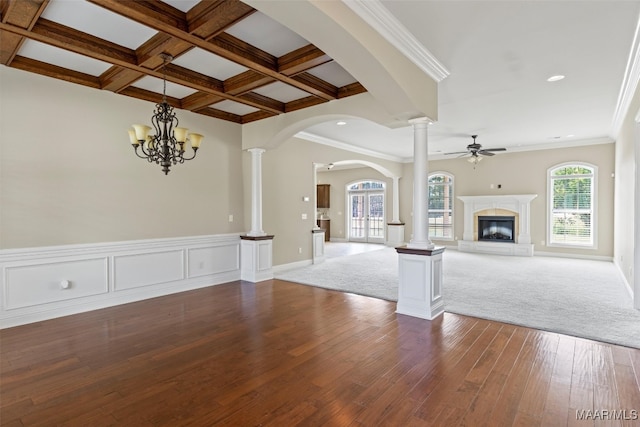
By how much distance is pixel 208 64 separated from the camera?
379 centimetres

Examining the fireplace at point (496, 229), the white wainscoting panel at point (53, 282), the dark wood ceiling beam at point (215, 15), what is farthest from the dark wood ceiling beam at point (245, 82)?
the fireplace at point (496, 229)

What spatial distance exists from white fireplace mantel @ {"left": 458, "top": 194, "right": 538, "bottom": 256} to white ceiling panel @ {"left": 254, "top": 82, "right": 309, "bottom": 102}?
23.1 feet

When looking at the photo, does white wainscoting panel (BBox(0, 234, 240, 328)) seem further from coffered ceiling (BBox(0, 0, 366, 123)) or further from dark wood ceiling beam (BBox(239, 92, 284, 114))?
dark wood ceiling beam (BBox(239, 92, 284, 114))

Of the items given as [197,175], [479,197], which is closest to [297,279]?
[197,175]

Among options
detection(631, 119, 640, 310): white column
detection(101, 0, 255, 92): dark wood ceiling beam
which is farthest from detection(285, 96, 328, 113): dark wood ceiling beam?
detection(631, 119, 640, 310): white column

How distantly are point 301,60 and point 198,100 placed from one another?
2197 mm

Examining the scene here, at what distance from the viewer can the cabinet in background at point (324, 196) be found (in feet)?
43.3

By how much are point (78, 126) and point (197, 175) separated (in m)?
1.73

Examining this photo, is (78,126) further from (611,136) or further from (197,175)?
(611,136)

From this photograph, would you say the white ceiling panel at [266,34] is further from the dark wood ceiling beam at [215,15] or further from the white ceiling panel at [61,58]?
the white ceiling panel at [61,58]

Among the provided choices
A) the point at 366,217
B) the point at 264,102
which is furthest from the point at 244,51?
the point at 366,217

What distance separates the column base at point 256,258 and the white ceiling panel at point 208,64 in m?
2.85

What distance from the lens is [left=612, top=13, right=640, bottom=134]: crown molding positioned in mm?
3316

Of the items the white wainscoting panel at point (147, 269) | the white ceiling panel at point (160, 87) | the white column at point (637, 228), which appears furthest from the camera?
the white wainscoting panel at point (147, 269)
